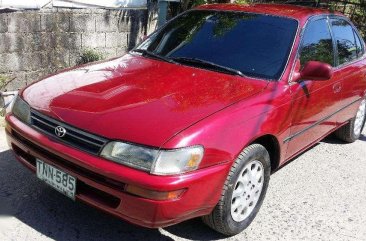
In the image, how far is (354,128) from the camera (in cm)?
520

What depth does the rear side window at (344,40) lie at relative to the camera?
14.5 feet

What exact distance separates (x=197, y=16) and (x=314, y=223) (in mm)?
2188

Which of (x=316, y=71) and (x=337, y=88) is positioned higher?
(x=316, y=71)

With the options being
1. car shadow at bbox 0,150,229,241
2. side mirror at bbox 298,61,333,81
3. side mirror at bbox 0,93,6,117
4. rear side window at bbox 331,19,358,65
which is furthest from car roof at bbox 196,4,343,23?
side mirror at bbox 0,93,6,117

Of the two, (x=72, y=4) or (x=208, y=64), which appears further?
(x=72, y=4)

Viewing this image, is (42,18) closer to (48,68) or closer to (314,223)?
(48,68)

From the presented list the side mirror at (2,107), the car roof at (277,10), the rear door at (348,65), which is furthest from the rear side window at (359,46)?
the side mirror at (2,107)

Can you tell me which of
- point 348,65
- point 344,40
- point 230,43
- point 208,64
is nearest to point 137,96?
point 208,64

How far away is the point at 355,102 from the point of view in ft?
15.9

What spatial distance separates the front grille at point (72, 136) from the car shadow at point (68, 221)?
0.69 meters

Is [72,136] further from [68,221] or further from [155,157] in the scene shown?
[68,221]

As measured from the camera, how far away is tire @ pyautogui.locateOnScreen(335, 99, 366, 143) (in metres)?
5.11

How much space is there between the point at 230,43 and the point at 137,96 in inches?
44.3

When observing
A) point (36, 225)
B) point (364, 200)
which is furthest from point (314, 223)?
point (36, 225)
